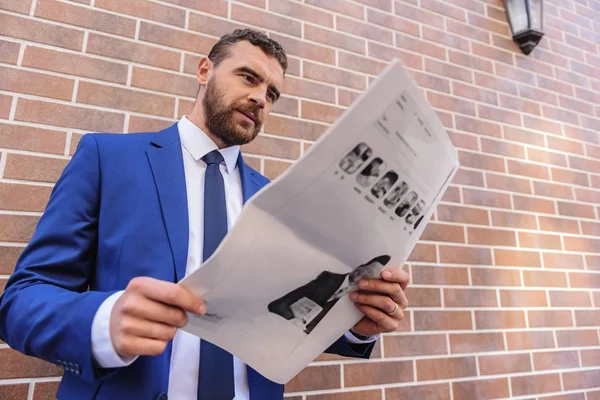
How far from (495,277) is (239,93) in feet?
3.71

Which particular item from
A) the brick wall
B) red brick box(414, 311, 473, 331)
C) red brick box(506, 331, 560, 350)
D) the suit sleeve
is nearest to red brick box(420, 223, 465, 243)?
the brick wall

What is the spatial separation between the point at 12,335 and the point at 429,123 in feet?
1.90

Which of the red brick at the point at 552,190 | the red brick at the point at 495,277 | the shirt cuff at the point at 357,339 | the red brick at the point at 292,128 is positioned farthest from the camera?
the red brick at the point at 552,190

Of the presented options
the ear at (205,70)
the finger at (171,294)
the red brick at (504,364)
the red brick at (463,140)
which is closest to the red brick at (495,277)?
the red brick at (504,364)

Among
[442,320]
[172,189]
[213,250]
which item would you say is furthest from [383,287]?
[442,320]

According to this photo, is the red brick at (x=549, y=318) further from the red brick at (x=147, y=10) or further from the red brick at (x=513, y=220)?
the red brick at (x=147, y=10)

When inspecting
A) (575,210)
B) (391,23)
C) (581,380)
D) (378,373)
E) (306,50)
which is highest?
(391,23)

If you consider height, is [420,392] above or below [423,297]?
below

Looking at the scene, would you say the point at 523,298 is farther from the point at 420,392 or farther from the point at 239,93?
the point at 239,93

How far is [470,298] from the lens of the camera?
133 cm

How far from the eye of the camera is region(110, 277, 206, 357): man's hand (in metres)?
0.40

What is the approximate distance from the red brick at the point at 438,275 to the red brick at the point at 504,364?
0.27 m

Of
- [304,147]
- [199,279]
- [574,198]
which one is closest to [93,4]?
[304,147]

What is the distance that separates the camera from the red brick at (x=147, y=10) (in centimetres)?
103
